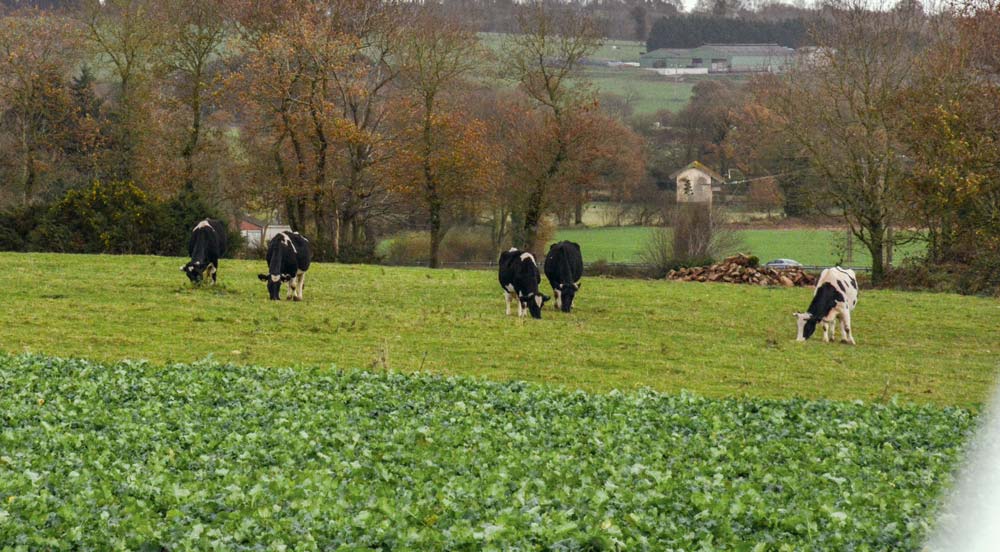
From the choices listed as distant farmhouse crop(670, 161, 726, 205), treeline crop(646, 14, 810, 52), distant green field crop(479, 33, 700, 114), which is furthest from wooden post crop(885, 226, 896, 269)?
treeline crop(646, 14, 810, 52)

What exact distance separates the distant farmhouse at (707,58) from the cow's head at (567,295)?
4313 inches

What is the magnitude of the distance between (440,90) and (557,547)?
174 feet

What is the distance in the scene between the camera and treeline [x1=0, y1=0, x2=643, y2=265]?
55875mm

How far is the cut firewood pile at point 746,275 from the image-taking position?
4466 cm

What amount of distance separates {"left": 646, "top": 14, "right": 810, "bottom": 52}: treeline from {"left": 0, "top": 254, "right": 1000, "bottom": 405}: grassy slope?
114776 mm

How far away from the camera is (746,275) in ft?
147

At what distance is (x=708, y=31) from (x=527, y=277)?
130401mm

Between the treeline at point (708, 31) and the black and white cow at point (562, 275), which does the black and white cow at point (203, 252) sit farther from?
the treeline at point (708, 31)

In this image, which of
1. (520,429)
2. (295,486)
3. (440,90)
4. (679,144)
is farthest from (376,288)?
(679,144)

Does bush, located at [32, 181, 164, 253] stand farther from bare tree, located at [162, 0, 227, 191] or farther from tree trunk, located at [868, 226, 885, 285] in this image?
tree trunk, located at [868, 226, 885, 285]

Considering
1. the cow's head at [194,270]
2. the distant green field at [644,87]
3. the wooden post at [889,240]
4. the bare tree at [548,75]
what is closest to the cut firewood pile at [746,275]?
the wooden post at [889,240]

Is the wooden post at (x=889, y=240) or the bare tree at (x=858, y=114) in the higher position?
the bare tree at (x=858, y=114)

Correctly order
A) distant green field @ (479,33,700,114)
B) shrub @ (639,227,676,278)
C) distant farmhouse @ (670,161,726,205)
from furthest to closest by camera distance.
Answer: distant green field @ (479,33,700,114) → distant farmhouse @ (670,161,726,205) → shrub @ (639,227,676,278)

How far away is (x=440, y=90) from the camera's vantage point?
60812 millimetres
